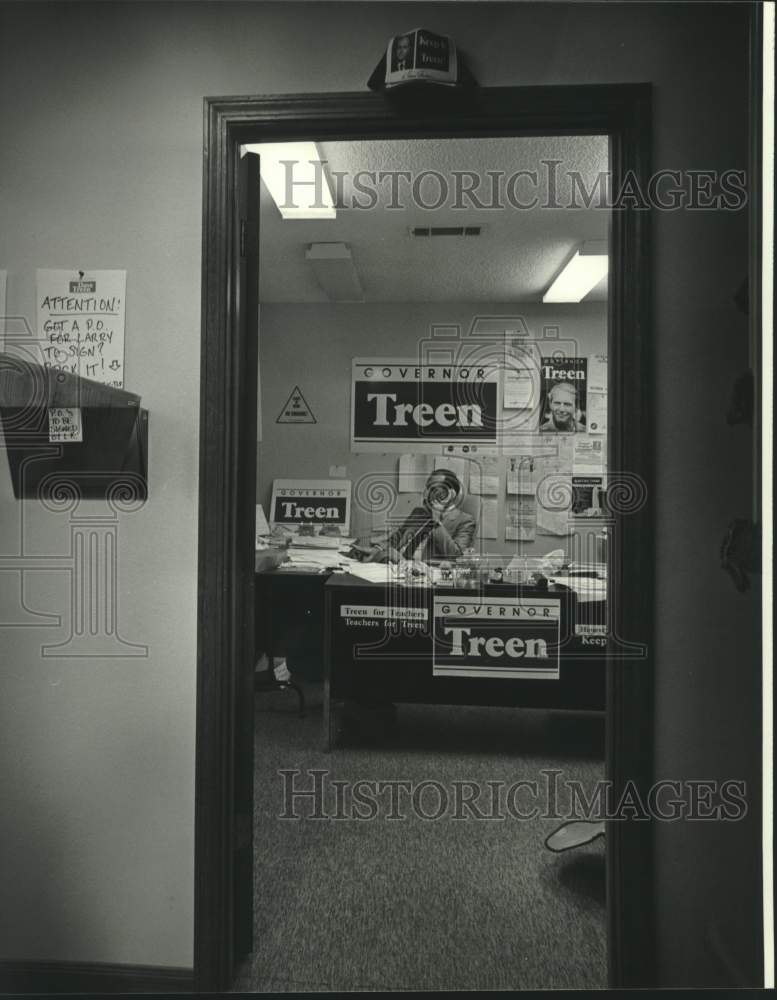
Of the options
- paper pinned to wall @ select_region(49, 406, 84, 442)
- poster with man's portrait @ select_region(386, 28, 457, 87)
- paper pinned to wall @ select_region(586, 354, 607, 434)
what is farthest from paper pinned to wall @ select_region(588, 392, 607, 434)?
paper pinned to wall @ select_region(49, 406, 84, 442)

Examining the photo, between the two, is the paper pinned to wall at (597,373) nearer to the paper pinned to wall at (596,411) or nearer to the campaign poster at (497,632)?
the paper pinned to wall at (596,411)

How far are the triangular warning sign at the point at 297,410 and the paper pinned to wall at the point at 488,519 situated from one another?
153cm

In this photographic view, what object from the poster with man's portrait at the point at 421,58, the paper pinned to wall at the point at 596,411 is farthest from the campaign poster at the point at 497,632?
the poster with man's portrait at the point at 421,58

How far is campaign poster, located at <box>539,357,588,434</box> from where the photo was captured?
251cm

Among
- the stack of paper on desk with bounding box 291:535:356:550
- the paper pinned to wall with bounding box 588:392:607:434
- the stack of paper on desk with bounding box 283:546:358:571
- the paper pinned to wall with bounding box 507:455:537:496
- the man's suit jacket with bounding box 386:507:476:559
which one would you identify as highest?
the paper pinned to wall with bounding box 588:392:607:434

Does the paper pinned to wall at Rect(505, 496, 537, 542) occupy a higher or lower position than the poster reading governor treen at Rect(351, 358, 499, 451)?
lower

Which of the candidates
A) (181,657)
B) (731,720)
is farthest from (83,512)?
(731,720)

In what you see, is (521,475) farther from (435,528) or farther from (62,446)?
(62,446)

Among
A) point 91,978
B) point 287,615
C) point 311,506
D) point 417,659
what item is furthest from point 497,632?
point 311,506

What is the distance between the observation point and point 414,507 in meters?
3.08

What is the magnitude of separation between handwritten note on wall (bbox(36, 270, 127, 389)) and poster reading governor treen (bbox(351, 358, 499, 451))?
4.57ft

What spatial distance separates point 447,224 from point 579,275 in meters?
0.97

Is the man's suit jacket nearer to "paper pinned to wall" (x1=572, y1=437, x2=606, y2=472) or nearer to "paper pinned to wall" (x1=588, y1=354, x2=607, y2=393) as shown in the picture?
"paper pinned to wall" (x1=572, y1=437, x2=606, y2=472)

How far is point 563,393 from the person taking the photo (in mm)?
2598
